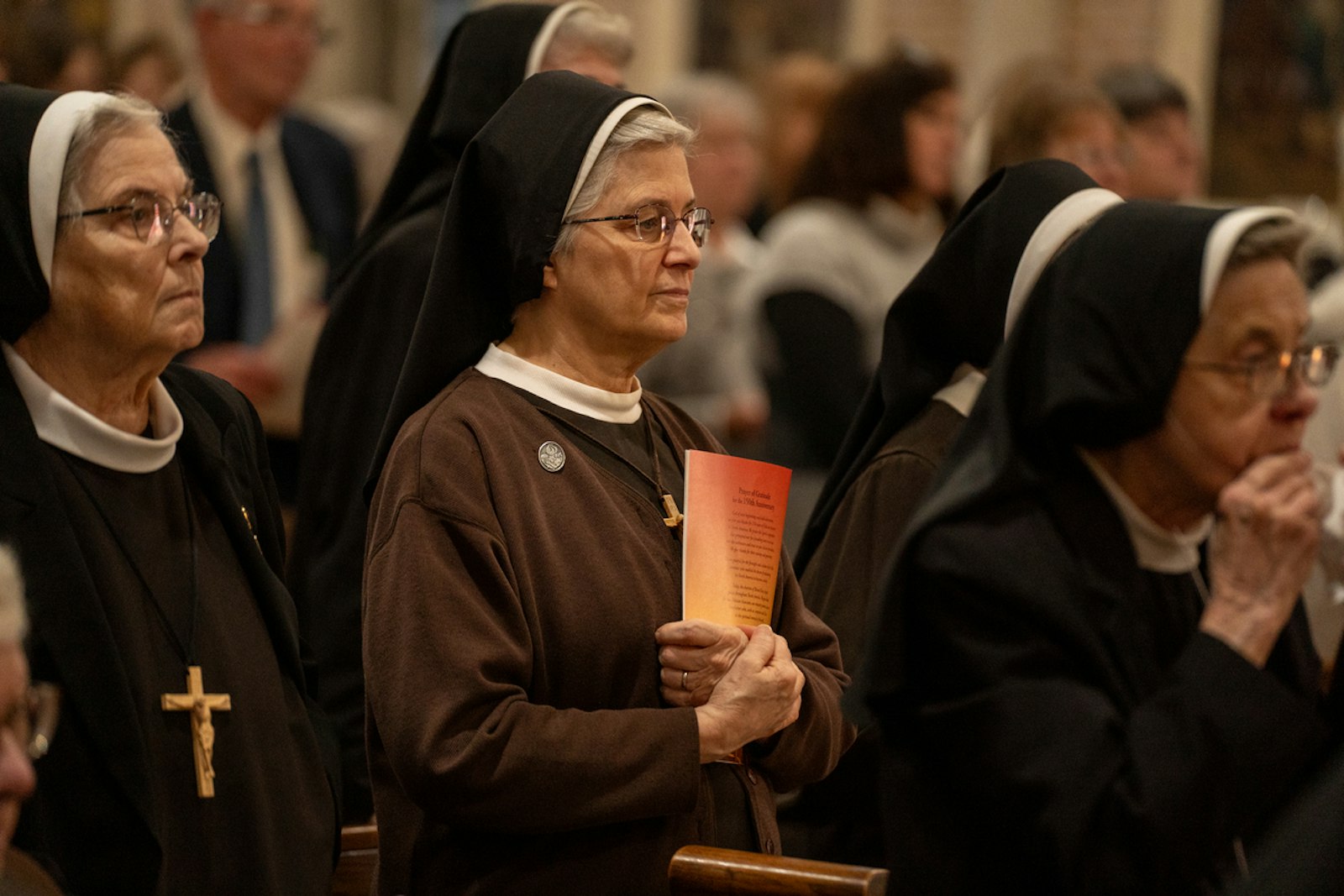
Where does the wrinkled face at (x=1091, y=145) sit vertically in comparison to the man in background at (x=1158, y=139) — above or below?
above

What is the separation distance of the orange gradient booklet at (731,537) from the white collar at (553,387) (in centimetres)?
17

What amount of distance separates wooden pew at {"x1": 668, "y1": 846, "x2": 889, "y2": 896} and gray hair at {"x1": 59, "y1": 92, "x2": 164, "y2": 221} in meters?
1.59

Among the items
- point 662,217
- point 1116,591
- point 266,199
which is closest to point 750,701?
point 1116,591

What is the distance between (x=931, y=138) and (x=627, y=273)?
3569 millimetres

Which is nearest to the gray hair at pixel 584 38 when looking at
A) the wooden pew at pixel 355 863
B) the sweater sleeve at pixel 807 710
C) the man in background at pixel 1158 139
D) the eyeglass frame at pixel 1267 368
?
the sweater sleeve at pixel 807 710

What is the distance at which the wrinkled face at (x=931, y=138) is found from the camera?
668 centimetres

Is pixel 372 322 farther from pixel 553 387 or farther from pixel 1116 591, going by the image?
pixel 1116 591

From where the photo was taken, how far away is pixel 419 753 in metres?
3.01

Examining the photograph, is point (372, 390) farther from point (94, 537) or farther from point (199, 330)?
point (94, 537)

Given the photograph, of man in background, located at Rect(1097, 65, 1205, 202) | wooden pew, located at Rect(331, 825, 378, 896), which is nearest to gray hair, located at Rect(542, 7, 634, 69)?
wooden pew, located at Rect(331, 825, 378, 896)

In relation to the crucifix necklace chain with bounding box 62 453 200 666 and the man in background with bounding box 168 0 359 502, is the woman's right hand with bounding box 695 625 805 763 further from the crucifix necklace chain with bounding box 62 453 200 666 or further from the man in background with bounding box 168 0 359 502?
the man in background with bounding box 168 0 359 502

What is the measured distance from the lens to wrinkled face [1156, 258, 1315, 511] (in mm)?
2652

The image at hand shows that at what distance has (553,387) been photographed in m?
3.39

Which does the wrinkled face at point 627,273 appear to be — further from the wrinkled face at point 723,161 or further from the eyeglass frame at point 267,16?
the wrinkled face at point 723,161
